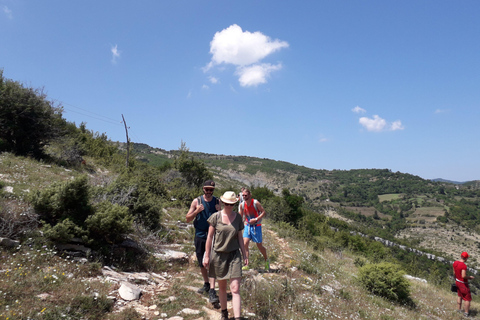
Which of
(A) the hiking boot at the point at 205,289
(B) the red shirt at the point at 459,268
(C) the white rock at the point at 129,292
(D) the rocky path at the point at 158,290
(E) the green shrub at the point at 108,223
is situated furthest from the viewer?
(B) the red shirt at the point at 459,268

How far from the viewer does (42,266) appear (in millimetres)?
4246

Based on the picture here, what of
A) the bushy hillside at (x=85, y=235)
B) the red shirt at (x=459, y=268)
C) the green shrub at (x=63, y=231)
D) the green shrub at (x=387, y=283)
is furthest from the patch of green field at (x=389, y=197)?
the green shrub at (x=63, y=231)

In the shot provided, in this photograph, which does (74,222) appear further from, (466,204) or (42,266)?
(466,204)

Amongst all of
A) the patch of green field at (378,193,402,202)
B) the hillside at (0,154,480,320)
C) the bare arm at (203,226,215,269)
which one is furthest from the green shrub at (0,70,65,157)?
the patch of green field at (378,193,402,202)

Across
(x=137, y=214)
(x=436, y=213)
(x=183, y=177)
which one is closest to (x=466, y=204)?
(x=436, y=213)

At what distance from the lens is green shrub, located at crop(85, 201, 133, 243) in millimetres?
5410

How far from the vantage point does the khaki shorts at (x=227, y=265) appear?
→ 11.8ft

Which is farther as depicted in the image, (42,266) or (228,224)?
(42,266)

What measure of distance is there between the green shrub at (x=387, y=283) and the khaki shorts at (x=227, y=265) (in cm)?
665

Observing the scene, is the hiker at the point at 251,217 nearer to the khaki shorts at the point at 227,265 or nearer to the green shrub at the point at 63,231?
the khaki shorts at the point at 227,265

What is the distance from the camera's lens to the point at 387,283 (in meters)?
7.99

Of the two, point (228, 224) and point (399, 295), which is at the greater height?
point (228, 224)

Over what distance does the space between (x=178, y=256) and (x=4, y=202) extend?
13.1 feet

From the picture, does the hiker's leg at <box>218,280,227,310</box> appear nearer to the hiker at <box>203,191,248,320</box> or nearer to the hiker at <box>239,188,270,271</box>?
the hiker at <box>203,191,248,320</box>
